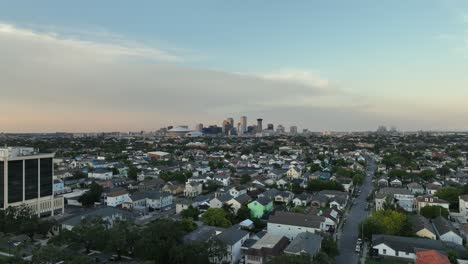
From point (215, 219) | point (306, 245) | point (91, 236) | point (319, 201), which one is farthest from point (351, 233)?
point (91, 236)

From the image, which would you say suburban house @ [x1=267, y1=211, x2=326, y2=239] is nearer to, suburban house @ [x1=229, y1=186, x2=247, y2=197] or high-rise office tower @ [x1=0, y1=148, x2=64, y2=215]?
suburban house @ [x1=229, y1=186, x2=247, y2=197]

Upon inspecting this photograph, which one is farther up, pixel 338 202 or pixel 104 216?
pixel 104 216

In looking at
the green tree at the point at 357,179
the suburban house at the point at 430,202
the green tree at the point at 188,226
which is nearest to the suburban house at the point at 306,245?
the green tree at the point at 188,226

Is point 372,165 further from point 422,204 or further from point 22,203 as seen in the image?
point 22,203

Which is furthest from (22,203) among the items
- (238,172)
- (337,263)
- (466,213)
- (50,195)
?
(466,213)

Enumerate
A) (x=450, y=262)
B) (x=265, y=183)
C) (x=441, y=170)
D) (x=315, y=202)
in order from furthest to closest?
(x=441, y=170) < (x=265, y=183) < (x=315, y=202) < (x=450, y=262)

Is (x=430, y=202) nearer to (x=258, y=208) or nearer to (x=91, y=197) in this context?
(x=258, y=208)
